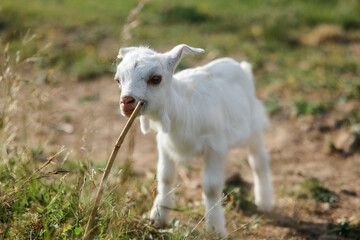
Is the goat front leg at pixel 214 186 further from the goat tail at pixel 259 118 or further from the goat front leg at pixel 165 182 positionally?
the goat tail at pixel 259 118

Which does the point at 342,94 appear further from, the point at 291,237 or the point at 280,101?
the point at 291,237

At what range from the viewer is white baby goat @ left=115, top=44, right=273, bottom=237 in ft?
9.22

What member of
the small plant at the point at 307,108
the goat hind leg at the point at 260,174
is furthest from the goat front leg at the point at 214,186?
the small plant at the point at 307,108

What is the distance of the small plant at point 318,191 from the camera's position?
4363mm

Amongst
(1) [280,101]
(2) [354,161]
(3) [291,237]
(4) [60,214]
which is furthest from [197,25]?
(4) [60,214]

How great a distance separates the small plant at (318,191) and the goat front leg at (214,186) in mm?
1479

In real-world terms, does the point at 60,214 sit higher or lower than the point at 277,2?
lower

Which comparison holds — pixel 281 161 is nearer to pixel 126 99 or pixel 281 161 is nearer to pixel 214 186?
pixel 214 186

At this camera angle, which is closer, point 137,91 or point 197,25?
point 137,91

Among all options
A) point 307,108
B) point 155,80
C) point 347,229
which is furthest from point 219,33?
point 155,80

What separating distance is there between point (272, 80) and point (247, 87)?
10.3ft

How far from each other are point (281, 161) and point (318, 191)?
0.93 meters

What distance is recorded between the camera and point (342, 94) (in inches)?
254

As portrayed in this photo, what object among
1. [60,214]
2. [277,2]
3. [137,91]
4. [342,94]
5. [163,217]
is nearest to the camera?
[137,91]
